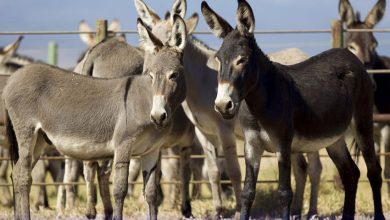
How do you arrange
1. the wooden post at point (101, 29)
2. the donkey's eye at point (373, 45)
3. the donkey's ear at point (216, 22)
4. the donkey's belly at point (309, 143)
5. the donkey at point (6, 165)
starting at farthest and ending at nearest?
the donkey at point (6, 165), the donkey's eye at point (373, 45), the wooden post at point (101, 29), the donkey's belly at point (309, 143), the donkey's ear at point (216, 22)

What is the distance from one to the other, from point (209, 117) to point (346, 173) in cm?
165

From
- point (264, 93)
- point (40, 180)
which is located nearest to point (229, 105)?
point (264, 93)

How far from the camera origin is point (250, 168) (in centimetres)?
702

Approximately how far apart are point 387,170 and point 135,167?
3.07 meters

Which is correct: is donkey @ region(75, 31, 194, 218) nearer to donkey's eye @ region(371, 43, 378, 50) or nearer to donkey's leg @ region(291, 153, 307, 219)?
donkey's leg @ region(291, 153, 307, 219)

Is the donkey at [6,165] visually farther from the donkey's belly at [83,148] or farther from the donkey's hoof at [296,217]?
the donkey's hoof at [296,217]

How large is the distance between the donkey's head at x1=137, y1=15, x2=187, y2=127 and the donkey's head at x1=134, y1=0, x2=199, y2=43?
93 cm

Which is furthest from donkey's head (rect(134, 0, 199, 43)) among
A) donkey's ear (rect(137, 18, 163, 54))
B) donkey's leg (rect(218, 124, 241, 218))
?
donkey's leg (rect(218, 124, 241, 218))

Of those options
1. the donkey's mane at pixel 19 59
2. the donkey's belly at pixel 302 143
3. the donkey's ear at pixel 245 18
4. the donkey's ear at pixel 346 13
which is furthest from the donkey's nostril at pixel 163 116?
the donkey's mane at pixel 19 59

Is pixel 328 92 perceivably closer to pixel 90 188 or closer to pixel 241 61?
pixel 241 61

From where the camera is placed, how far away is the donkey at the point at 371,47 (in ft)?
35.8

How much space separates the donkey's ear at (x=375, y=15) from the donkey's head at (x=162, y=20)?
2577mm

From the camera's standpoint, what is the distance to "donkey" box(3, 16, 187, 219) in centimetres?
745

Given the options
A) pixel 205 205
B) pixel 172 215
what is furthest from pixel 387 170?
pixel 172 215
